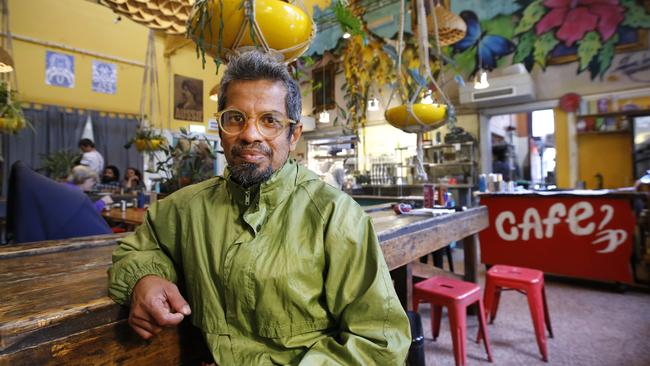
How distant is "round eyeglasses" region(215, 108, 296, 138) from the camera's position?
97 centimetres

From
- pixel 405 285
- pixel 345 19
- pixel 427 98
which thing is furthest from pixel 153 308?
pixel 427 98

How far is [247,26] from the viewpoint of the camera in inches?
40.9

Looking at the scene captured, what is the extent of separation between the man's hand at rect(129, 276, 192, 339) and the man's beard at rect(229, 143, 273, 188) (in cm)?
32

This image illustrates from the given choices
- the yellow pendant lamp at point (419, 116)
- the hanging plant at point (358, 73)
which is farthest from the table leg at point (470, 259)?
the hanging plant at point (358, 73)

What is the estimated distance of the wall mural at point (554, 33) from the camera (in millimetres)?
6918

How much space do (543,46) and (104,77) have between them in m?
9.59

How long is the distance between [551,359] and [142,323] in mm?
2628

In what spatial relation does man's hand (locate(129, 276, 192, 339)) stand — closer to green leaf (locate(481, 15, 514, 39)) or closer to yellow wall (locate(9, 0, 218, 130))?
yellow wall (locate(9, 0, 218, 130))

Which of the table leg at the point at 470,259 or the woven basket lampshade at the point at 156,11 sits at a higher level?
the woven basket lampshade at the point at 156,11

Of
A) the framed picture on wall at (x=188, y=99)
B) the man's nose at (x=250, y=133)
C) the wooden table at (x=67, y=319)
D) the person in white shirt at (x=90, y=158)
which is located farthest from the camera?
the framed picture on wall at (x=188, y=99)

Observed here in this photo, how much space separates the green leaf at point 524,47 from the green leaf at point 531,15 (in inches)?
5.2

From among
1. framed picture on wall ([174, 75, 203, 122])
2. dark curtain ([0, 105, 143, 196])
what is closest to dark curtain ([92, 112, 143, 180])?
dark curtain ([0, 105, 143, 196])

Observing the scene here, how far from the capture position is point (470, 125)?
8.89 metres

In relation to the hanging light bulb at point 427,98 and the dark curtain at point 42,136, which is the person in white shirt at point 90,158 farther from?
the hanging light bulb at point 427,98
